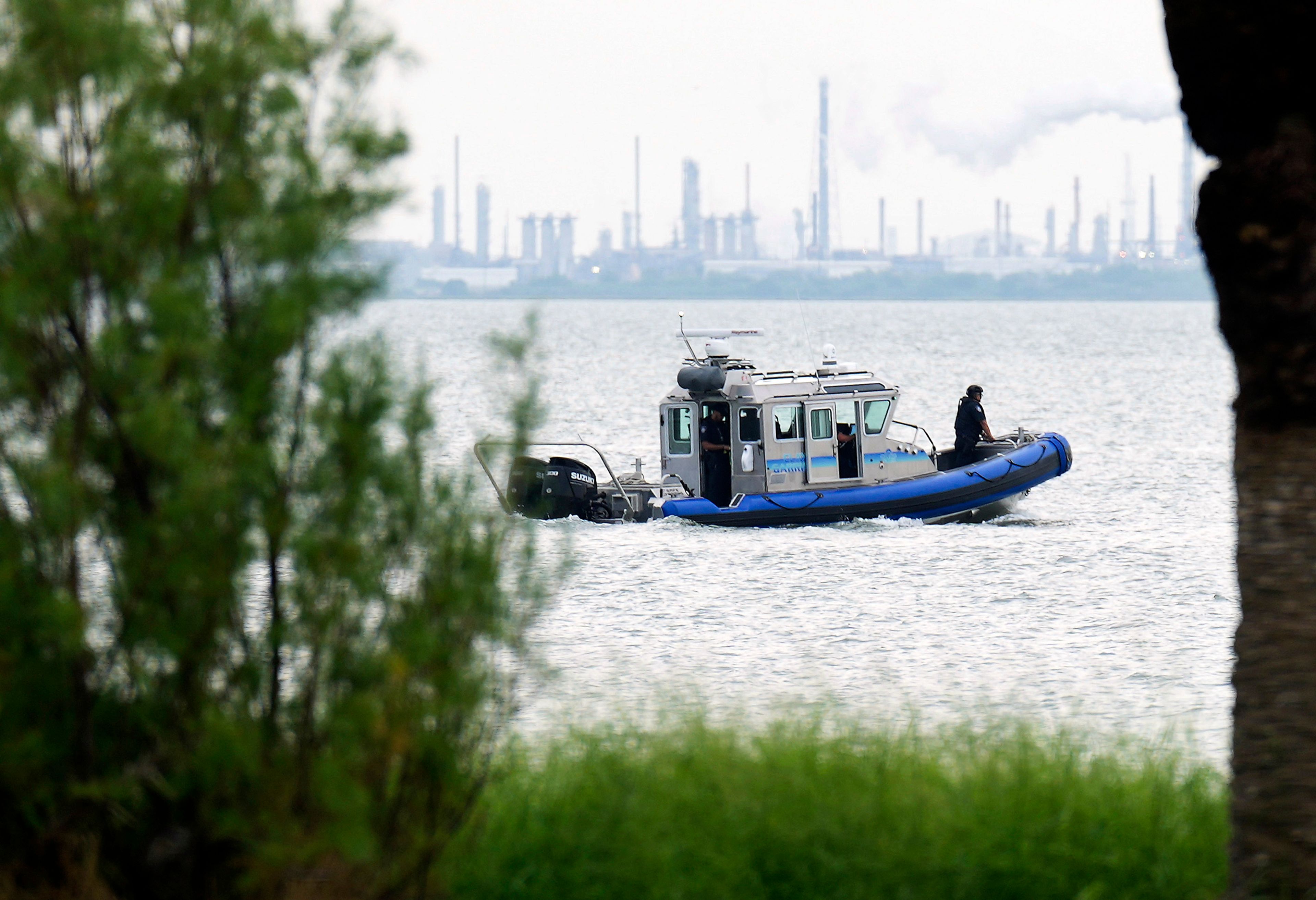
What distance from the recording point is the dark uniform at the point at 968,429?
71.0 ft

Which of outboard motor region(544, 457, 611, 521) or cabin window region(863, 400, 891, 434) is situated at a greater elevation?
cabin window region(863, 400, 891, 434)

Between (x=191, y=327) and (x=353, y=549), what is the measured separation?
631 millimetres

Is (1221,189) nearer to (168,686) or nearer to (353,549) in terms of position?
(353,549)

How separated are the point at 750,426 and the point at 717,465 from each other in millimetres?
1055

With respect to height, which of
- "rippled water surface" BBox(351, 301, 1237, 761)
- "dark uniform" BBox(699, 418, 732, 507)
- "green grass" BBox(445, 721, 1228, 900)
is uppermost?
"dark uniform" BBox(699, 418, 732, 507)

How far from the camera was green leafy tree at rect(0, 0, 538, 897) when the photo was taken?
3.55 meters

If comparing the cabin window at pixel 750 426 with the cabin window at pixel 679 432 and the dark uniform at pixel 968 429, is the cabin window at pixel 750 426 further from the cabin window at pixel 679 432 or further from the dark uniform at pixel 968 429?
the dark uniform at pixel 968 429

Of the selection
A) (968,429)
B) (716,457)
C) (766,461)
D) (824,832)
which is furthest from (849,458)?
(824,832)

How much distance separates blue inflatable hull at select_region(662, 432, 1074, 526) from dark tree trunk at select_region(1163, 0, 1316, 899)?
15.5m

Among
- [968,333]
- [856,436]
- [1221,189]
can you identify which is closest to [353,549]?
[1221,189]

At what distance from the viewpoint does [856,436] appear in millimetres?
20141

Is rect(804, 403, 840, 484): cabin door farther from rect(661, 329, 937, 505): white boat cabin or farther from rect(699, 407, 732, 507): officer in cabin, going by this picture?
rect(699, 407, 732, 507): officer in cabin

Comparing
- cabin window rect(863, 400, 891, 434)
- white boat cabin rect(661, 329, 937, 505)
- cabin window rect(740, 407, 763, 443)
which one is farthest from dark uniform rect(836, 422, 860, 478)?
cabin window rect(740, 407, 763, 443)

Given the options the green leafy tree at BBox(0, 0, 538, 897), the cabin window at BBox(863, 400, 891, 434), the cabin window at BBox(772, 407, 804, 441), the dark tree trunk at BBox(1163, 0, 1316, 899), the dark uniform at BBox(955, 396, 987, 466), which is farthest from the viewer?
the dark uniform at BBox(955, 396, 987, 466)
